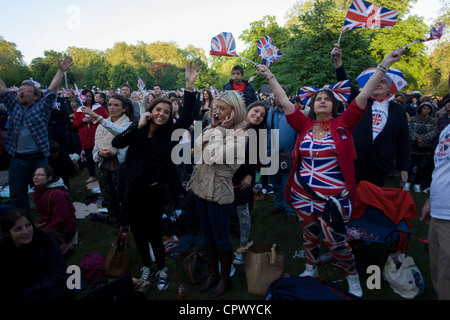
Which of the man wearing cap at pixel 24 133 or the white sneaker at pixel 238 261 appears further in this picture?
the man wearing cap at pixel 24 133

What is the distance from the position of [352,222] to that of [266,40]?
468 cm

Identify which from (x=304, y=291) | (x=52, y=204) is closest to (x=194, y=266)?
(x=304, y=291)

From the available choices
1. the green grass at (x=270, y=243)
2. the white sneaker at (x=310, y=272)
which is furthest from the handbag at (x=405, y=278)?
the white sneaker at (x=310, y=272)

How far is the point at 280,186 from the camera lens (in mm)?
5117

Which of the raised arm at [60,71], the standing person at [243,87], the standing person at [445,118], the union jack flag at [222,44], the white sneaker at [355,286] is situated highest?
the union jack flag at [222,44]

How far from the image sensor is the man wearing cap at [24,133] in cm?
389

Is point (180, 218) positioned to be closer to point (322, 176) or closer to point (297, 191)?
point (297, 191)

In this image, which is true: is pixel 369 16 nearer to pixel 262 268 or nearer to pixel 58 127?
pixel 262 268

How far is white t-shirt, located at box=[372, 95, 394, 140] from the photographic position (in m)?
3.44

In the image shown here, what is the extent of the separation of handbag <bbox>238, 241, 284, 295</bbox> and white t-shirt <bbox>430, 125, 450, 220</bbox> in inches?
57.8

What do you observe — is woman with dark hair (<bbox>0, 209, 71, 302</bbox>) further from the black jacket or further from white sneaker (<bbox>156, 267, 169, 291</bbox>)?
white sneaker (<bbox>156, 267, 169, 291</bbox>)

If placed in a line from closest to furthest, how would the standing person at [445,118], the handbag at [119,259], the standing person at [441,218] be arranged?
1. the standing person at [441,218]
2. the handbag at [119,259]
3. the standing person at [445,118]

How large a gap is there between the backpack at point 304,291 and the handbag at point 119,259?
1.77m

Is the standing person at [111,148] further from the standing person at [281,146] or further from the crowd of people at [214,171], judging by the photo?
the standing person at [281,146]
